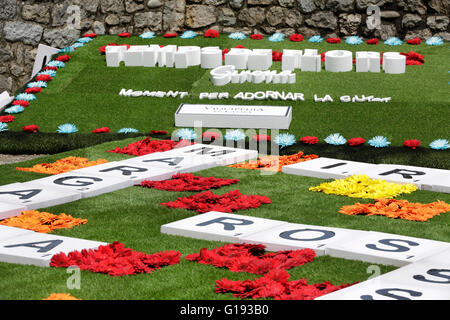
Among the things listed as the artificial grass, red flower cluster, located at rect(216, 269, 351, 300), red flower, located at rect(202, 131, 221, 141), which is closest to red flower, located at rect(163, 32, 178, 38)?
red flower, located at rect(202, 131, 221, 141)

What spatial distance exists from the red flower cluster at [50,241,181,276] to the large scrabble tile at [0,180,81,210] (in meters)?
1.46

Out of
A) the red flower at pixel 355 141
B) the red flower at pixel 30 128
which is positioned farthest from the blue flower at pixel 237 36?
the red flower at pixel 355 141

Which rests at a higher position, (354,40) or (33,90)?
(354,40)

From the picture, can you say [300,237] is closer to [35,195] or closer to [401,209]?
[401,209]

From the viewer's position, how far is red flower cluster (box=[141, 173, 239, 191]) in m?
7.37

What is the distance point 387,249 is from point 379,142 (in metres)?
3.71

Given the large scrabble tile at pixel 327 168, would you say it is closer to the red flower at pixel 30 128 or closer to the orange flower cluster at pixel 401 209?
the orange flower cluster at pixel 401 209

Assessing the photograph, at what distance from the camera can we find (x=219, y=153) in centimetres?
867

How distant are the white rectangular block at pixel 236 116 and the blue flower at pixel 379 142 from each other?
3.51 feet

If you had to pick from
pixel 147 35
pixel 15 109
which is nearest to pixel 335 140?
pixel 15 109

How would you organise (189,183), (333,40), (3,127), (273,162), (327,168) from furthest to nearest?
(333,40)
(3,127)
(273,162)
(327,168)
(189,183)

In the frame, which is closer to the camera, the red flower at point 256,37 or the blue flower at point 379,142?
the blue flower at point 379,142

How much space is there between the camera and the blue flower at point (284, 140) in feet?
29.7


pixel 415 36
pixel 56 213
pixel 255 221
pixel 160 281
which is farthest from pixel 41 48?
pixel 160 281
